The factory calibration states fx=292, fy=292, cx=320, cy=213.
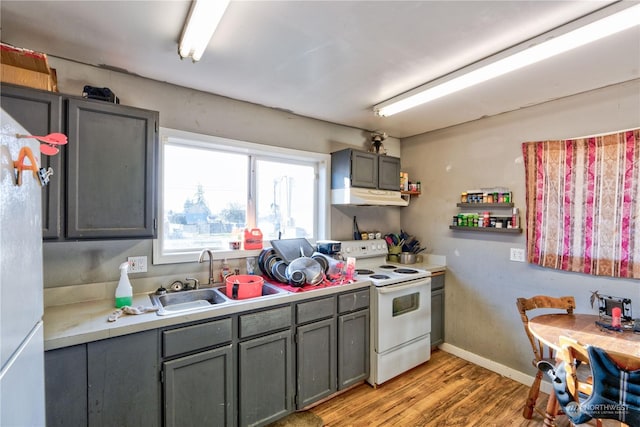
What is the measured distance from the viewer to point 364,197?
297cm

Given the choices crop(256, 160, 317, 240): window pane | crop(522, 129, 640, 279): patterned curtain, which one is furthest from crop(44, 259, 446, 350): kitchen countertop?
crop(522, 129, 640, 279): patterned curtain

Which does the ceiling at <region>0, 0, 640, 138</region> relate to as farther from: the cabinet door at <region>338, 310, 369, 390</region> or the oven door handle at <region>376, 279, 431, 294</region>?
the cabinet door at <region>338, 310, 369, 390</region>

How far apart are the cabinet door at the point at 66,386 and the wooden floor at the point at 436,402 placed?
153 centimetres

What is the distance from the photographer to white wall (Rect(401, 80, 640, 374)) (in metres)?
2.26

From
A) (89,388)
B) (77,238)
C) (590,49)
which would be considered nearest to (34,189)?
(77,238)

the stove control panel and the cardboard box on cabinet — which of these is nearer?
the cardboard box on cabinet

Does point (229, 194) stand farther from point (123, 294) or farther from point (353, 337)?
point (353, 337)

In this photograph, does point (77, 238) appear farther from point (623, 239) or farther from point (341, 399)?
point (623, 239)

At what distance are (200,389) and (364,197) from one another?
208 centimetres

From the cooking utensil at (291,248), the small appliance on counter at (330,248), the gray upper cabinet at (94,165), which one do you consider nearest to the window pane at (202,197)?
the cooking utensil at (291,248)

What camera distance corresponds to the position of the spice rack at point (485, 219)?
2.74m

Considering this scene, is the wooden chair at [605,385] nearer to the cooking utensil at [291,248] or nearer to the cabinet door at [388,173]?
the cooking utensil at [291,248]

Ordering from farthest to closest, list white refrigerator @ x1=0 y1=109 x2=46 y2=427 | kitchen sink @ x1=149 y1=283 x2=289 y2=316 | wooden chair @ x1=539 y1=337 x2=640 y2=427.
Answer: kitchen sink @ x1=149 y1=283 x2=289 y2=316, wooden chair @ x1=539 y1=337 x2=640 y2=427, white refrigerator @ x1=0 y1=109 x2=46 y2=427

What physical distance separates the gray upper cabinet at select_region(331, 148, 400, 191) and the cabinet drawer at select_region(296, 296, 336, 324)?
119cm
